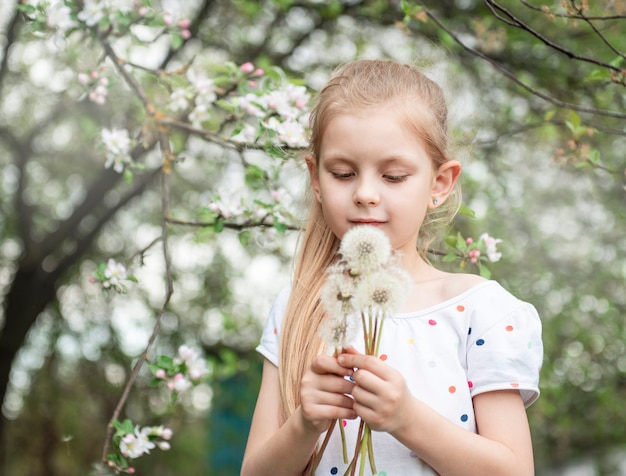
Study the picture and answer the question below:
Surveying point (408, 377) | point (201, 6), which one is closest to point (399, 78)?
point (408, 377)

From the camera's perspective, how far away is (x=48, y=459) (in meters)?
8.16

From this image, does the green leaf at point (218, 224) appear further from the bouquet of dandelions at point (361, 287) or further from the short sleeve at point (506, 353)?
the bouquet of dandelions at point (361, 287)

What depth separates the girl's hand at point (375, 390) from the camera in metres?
1.32

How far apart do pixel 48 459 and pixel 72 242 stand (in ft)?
8.65

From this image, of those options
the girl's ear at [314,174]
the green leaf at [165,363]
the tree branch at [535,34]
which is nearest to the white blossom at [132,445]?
the green leaf at [165,363]

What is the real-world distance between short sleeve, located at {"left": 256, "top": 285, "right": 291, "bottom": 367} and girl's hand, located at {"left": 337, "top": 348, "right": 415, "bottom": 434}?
17.2 inches

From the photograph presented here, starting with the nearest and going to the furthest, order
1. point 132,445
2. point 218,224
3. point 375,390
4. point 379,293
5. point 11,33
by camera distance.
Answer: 1. point 379,293
2. point 375,390
3. point 132,445
4. point 218,224
5. point 11,33

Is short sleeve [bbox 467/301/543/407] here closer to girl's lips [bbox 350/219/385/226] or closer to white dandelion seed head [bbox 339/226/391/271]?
girl's lips [bbox 350/219/385/226]

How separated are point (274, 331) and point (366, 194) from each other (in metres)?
0.45

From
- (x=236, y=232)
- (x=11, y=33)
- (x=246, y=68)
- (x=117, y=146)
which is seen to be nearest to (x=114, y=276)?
(x=117, y=146)

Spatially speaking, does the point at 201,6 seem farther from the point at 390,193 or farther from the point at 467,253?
the point at 390,193

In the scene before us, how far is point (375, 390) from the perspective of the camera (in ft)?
4.35

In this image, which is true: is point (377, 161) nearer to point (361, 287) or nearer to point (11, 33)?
point (361, 287)

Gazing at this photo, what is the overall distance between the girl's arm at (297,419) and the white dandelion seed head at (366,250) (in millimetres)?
212
